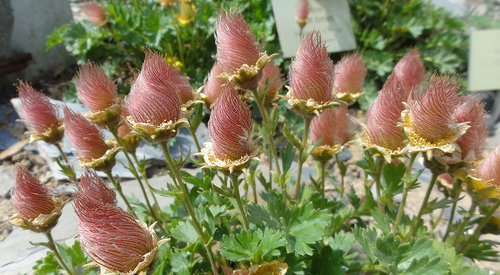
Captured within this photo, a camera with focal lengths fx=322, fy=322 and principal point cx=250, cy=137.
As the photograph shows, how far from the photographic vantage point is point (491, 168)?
39.0 inches

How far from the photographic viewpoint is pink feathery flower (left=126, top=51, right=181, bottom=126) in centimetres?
89

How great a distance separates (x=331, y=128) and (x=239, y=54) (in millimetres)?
497

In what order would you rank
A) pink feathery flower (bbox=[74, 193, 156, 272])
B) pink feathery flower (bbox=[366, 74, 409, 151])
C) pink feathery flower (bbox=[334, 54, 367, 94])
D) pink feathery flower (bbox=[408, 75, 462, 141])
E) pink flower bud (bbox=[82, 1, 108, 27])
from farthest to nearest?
pink flower bud (bbox=[82, 1, 108, 27]) → pink feathery flower (bbox=[334, 54, 367, 94]) → pink feathery flower (bbox=[366, 74, 409, 151]) → pink feathery flower (bbox=[408, 75, 462, 141]) → pink feathery flower (bbox=[74, 193, 156, 272])

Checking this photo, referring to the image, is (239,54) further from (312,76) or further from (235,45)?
(312,76)

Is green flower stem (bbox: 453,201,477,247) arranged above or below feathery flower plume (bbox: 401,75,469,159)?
below

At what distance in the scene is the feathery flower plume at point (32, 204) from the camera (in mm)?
1037

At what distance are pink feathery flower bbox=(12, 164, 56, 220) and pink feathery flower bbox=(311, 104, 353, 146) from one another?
100 cm

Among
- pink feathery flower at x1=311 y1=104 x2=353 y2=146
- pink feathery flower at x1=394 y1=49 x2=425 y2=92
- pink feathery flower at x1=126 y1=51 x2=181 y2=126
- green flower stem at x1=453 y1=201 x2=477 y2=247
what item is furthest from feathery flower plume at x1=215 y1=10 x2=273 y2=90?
green flower stem at x1=453 y1=201 x2=477 y2=247

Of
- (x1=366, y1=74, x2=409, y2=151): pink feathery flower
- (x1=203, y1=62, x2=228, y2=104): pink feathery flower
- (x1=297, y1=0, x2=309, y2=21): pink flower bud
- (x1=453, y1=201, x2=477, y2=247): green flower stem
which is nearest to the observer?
(x1=366, y1=74, x2=409, y2=151): pink feathery flower

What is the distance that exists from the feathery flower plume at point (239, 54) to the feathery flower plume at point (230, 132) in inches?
7.4

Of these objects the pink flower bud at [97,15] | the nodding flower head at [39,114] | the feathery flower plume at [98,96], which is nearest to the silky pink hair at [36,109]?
the nodding flower head at [39,114]

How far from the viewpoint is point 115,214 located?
0.77 metres

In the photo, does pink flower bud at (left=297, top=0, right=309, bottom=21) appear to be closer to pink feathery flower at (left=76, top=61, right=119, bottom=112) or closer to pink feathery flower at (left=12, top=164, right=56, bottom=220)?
pink feathery flower at (left=76, top=61, right=119, bottom=112)

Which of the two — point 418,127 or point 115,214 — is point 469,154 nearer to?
point 418,127
